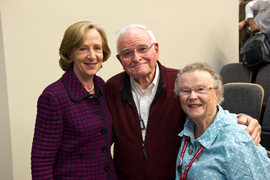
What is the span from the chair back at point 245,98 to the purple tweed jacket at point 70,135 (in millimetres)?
2110

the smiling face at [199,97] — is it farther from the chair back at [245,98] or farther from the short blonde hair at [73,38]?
the chair back at [245,98]

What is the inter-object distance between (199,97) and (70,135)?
772mm

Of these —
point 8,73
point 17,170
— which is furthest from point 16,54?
point 17,170

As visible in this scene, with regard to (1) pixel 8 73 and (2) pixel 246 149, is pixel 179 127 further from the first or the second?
(1) pixel 8 73

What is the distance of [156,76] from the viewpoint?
5.49 feet

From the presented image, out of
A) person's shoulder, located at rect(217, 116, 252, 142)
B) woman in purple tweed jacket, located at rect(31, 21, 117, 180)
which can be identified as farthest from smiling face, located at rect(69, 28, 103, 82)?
person's shoulder, located at rect(217, 116, 252, 142)

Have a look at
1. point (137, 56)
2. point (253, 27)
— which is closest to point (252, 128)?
point (137, 56)

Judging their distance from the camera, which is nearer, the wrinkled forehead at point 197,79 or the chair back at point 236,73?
the wrinkled forehead at point 197,79

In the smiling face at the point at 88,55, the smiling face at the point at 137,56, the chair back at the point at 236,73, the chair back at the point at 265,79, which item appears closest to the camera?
the smiling face at the point at 88,55

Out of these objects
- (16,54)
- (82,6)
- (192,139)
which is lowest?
(192,139)

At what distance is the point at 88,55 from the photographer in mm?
1486

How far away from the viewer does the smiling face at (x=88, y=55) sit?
58.2 inches

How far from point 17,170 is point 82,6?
1.69 m

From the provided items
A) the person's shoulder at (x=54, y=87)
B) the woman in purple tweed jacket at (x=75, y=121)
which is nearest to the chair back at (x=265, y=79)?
the woman in purple tweed jacket at (x=75, y=121)
